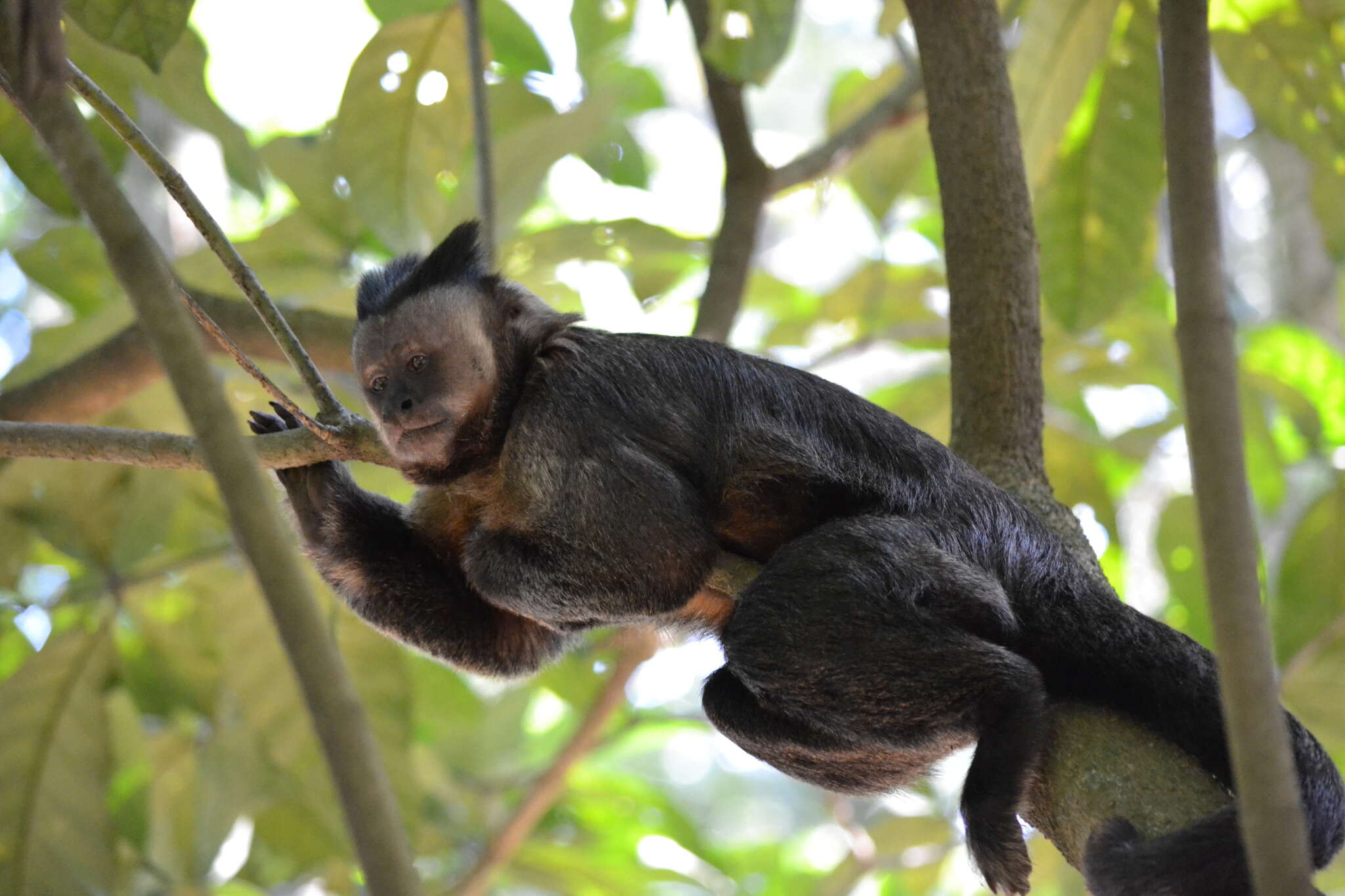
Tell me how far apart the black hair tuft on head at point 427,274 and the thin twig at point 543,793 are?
192cm

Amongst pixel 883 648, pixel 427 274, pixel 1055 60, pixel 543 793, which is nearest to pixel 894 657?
pixel 883 648

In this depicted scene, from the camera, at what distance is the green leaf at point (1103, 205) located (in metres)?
4.31

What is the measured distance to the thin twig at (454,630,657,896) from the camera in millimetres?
5141

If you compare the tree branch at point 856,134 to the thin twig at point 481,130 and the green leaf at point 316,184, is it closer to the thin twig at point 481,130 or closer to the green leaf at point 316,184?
the thin twig at point 481,130

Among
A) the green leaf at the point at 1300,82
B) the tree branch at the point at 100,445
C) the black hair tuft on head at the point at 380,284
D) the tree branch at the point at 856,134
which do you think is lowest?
the black hair tuft on head at the point at 380,284

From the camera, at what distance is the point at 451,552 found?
3.79 metres

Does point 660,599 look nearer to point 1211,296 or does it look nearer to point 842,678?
point 842,678

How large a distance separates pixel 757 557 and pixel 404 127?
248 cm

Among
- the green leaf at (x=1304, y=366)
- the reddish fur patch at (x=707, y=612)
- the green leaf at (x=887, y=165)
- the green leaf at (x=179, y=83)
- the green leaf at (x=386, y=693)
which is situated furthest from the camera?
the green leaf at (x=887, y=165)

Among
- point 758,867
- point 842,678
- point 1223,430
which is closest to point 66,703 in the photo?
point 842,678

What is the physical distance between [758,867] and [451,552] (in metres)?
4.73

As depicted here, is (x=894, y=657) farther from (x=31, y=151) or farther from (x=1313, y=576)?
(x=31, y=151)

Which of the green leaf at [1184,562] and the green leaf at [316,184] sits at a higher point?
the green leaf at [316,184]

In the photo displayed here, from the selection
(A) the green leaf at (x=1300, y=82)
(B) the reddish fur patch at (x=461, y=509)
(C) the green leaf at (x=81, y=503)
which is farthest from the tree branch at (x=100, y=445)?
(A) the green leaf at (x=1300, y=82)
